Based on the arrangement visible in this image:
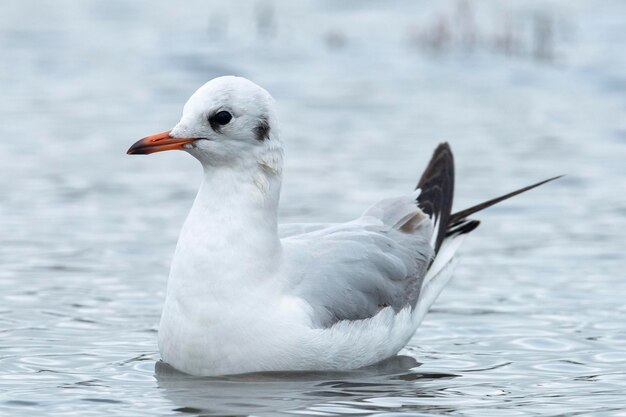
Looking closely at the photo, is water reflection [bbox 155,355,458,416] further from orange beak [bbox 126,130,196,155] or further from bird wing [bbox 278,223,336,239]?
orange beak [bbox 126,130,196,155]

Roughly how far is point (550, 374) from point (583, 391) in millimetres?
374

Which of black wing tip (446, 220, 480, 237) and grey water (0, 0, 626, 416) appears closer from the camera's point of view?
grey water (0, 0, 626, 416)

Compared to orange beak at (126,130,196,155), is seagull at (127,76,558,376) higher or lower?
lower

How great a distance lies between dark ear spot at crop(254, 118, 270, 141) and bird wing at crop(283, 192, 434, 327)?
619 millimetres

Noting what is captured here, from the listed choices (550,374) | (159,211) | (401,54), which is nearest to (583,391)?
(550,374)

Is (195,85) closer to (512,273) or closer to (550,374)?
(512,273)

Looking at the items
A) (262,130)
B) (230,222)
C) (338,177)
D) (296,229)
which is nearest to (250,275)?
(230,222)

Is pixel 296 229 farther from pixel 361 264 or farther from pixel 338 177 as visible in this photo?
pixel 338 177

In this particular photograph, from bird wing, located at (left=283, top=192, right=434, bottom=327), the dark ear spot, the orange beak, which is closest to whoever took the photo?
the orange beak

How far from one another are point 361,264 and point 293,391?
0.95 meters

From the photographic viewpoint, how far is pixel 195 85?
1656 cm

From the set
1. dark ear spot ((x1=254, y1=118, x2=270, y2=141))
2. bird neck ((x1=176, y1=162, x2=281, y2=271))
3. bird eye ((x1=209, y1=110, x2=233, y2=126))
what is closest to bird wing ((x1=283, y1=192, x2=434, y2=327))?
bird neck ((x1=176, y1=162, x2=281, y2=271))

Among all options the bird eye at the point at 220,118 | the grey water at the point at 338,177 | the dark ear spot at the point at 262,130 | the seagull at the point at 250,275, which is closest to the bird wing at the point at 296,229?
the seagull at the point at 250,275

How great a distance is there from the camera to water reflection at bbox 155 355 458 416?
23.1 ft
